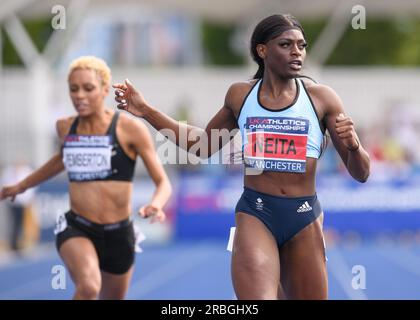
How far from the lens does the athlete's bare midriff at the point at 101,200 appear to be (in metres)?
8.30

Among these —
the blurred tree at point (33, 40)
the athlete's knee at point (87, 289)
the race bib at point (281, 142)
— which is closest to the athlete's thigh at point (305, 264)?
the race bib at point (281, 142)

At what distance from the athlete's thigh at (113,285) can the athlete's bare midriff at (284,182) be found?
205 centimetres

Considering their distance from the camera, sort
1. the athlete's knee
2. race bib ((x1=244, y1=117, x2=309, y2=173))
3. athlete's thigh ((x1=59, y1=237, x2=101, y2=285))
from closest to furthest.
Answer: race bib ((x1=244, y1=117, x2=309, y2=173)), the athlete's knee, athlete's thigh ((x1=59, y1=237, x2=101, y2=285))

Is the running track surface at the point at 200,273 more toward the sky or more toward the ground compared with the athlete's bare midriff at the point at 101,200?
more toward the ground

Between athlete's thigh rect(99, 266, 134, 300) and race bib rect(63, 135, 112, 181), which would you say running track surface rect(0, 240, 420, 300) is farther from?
race bib rect(63, 135, 112, 181)

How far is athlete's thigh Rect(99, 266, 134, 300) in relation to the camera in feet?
27.3

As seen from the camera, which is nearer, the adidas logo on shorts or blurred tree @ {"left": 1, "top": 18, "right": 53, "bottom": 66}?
the adidas logo on shorts

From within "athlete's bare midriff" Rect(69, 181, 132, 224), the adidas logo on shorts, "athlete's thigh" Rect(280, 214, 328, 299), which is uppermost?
"athlete's bare midriff" Rect(69, 181, 132, 224)

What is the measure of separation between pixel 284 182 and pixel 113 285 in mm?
2266

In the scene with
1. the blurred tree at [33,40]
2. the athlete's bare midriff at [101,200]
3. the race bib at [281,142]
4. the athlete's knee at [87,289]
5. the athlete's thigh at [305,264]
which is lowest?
the athlete's knee at [87,289]

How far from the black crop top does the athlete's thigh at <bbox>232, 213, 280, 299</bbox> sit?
6.57 feet

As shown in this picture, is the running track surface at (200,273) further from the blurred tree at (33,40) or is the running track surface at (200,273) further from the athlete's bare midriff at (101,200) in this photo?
the blurred tree at (33,40)

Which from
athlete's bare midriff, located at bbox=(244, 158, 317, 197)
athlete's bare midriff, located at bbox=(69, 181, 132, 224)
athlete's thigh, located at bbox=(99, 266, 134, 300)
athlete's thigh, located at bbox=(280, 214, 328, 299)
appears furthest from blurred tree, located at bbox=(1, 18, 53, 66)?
athlete's thigh, located at bbox=(280, 214, 328, 299)
